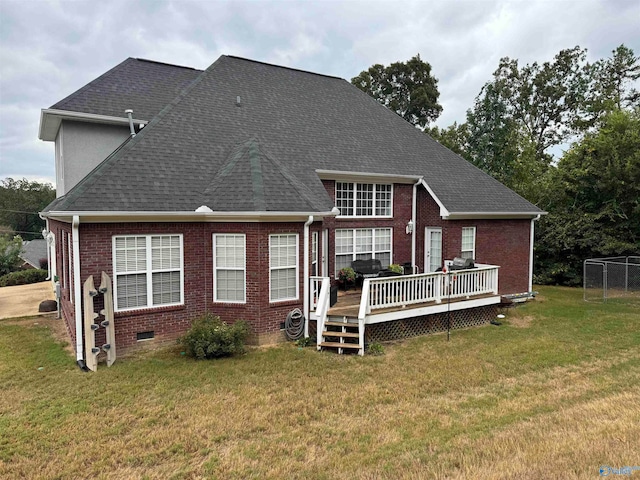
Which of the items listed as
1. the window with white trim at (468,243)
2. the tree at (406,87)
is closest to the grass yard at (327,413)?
the window with white trim at (468,243)

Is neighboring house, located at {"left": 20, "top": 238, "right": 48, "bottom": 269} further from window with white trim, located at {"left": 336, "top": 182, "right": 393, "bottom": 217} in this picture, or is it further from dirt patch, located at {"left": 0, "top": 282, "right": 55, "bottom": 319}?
window with white trim, located at {"left": 336, "top": 182, "right": 393, "bottom": 217}

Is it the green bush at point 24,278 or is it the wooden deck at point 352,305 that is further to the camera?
the green bush at point 24,278

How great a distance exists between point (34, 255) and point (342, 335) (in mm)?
41035

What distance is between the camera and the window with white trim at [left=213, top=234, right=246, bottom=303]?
382 inches

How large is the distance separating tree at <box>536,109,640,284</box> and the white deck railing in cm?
938

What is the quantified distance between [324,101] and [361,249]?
6.64 m

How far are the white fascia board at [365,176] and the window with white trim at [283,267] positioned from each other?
3371mm

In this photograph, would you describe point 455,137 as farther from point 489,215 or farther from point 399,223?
point 399,223

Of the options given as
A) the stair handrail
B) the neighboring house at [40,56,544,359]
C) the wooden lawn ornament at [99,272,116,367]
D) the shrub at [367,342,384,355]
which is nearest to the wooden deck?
the neighboring house at [40,56,544,359]

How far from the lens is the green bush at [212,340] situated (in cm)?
875

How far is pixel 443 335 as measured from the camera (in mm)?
11242

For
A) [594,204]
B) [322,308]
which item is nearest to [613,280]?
[594,204]

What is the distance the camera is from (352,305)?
36.3 feet

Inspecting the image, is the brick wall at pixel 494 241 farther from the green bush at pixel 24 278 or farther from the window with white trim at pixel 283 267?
the green bush at pixel 24 278
